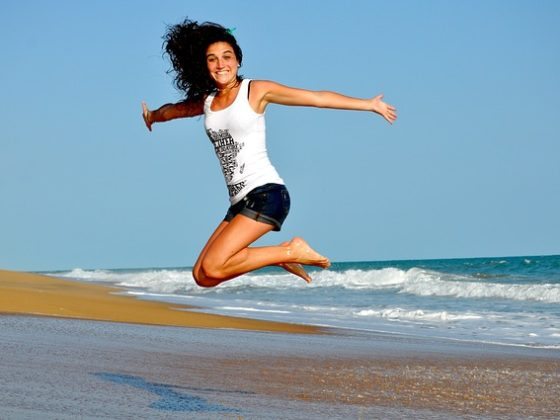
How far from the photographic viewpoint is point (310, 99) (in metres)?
6.19

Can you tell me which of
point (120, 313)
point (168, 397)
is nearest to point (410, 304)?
point (120, 313)

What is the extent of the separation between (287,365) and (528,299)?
17.0 metres

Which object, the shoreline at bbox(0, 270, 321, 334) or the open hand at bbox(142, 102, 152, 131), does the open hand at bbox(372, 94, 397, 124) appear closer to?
the open hand at bbox(142, 102, 152, 131)

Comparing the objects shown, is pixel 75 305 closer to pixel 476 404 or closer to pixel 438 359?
pixel 438 359

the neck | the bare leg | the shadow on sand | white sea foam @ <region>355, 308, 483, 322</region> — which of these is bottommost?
the shadow on sand

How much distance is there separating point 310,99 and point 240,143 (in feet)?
1.79

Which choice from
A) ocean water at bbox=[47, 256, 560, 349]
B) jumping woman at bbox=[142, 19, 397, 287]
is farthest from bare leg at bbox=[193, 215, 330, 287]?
ocean water at bbox=[47, 256, 560, 349]

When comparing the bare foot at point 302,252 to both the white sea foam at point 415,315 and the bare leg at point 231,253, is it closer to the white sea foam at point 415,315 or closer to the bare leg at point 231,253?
the bare leg at point 231,253

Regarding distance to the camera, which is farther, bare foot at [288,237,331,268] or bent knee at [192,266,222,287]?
bare foot at [288,237,331,268]

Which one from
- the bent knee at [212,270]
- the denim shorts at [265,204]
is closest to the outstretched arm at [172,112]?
the denim shorts at [265,204]

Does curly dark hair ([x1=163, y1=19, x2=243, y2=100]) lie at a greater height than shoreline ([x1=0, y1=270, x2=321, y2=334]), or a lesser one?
greater

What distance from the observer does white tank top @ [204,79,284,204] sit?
6215 millimetres

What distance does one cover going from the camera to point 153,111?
7.04 metres

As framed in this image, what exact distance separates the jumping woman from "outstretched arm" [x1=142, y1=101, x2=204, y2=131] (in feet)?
0.26
